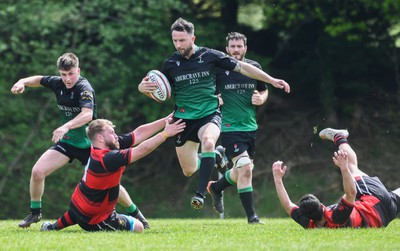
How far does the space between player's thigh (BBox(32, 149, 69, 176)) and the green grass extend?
0.96 metres

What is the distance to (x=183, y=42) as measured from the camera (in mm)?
9836

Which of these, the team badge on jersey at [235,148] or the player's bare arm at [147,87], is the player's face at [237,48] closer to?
the team badge on jersey at [235,148]

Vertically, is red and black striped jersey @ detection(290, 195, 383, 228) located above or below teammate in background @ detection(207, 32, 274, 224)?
below

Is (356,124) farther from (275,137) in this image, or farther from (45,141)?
(45,141)

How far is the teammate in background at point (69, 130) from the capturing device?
9656 millimetres

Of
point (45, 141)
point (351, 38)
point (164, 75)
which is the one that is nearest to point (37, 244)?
point (164, 75)

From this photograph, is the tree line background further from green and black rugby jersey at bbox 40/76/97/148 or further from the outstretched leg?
green and black rugby jersey at bbox 40/76/97/148

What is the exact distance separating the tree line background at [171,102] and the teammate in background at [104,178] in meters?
10.7

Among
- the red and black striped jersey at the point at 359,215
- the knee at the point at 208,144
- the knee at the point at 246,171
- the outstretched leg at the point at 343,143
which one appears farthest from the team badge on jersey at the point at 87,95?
the outstretched leg at the point at 343,143

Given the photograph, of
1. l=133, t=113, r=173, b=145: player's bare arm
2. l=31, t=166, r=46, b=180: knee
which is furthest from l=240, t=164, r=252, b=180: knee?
l=31, t=166, r=46, b=180: knee

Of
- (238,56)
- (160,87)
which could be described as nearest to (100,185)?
(160,87)

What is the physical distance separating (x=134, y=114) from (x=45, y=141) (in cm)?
248

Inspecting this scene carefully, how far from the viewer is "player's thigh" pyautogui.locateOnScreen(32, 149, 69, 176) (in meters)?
9.82

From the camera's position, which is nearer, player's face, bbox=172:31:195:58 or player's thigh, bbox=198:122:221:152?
player's thigh, bbox=198:122:221:152
